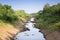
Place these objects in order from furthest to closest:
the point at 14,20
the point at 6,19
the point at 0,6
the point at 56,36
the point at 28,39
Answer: the point at 0,6 < the point at 14,20 < the point at 6,19 < the point at 28,39 < the point at 56,36

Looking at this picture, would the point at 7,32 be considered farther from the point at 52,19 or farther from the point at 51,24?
the point at 52,19

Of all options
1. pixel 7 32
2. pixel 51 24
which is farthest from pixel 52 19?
pixel 7 32

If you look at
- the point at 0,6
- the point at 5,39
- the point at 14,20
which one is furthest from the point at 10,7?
the point at 5,39

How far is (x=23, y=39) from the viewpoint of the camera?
58000 mm

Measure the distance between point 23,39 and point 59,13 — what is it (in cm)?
2383

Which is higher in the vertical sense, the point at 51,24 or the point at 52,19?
the point at 52,19

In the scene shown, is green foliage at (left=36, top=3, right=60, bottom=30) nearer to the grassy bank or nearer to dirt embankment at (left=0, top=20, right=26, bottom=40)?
the grassy bank

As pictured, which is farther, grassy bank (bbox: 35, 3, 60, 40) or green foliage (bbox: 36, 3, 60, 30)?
green foliage (bbox: 36, 3, 60, 30)

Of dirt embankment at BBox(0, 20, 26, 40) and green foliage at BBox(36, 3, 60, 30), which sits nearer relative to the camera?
dirt embankment at BBox(0, 20, 26, 40)

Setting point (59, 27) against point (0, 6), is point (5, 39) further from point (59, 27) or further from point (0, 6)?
point (0, 6)

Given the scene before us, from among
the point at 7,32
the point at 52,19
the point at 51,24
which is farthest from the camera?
the point at 52,19

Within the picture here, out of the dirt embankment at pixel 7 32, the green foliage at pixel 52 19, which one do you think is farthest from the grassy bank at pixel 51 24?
the dirt embankment at pixel 7 32

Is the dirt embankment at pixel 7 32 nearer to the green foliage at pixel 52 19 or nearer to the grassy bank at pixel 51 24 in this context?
the grassy bank at pixel 51 24

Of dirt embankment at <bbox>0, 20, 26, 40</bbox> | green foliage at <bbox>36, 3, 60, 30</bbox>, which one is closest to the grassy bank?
green foliage at <bbox>36, 3, 60, 30</bbox>
